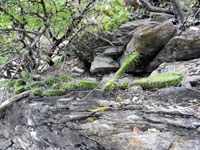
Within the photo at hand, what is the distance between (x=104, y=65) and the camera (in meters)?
3.62

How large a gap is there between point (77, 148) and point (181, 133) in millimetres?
1264

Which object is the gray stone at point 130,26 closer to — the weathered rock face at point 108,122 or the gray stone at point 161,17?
the gray stone at point 161,17

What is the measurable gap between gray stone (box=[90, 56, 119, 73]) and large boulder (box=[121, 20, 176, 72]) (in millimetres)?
780

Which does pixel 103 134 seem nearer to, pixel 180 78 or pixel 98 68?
pixel 180 78

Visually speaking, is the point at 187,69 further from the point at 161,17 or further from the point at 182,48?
the point at 161,17

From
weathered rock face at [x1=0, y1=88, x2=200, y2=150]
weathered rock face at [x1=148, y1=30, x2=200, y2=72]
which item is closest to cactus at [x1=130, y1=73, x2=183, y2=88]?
weathered rock face at [x1=0, y1=88, x2=200, y2=150]

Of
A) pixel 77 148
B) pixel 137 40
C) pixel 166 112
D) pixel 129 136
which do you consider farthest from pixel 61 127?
pixel 137 40

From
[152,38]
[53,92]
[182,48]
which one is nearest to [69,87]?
[53,92]

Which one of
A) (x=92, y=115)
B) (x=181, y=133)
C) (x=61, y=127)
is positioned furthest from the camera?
(x=61, y=127)

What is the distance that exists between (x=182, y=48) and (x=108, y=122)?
6.76 ft

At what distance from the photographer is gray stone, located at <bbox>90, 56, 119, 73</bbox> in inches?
142

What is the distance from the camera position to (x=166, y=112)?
161cm

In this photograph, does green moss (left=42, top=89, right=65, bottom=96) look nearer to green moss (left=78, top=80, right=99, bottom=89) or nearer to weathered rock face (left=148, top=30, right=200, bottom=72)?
green moss (left=78, top=80, right=99, bottom=89)

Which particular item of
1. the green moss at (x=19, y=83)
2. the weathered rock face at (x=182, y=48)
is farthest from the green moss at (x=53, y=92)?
the weathered rock face at (x=182, y=48)
